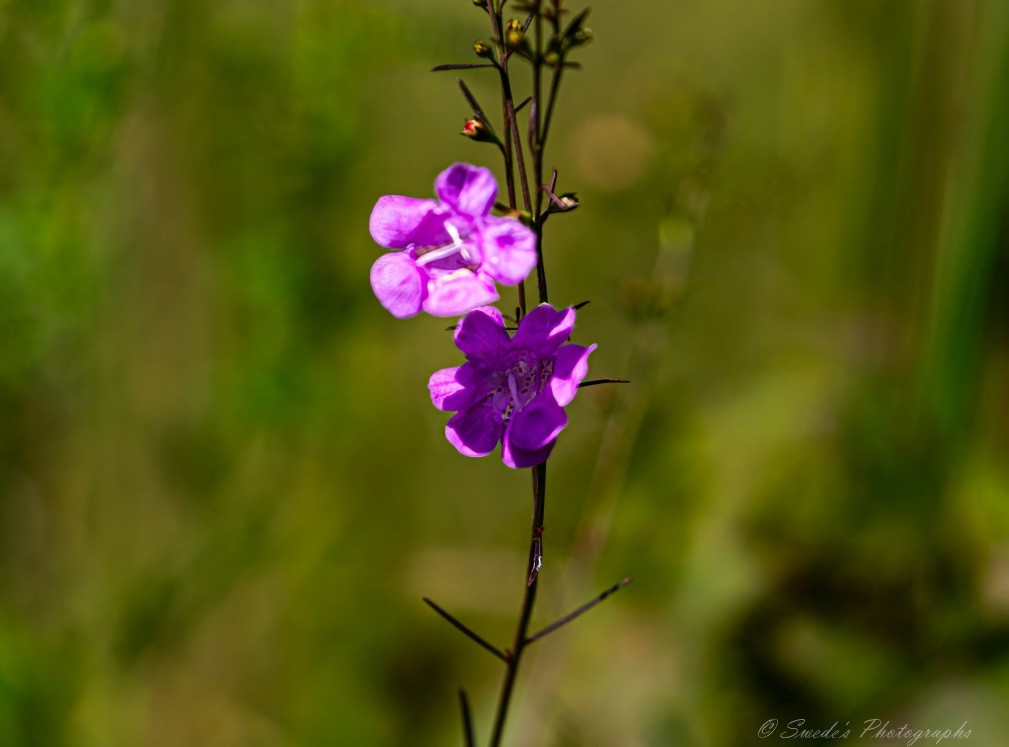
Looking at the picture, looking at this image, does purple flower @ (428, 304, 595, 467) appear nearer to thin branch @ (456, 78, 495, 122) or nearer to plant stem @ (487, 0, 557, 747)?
plant stem @ (487, 0, 557, 747)

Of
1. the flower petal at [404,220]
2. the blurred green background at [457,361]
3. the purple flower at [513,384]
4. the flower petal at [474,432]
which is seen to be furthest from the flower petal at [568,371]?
the blurred green background at [457,361]

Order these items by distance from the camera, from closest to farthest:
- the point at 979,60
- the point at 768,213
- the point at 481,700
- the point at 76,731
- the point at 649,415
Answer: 1. the point at 979,60
2. the point at 76,731
3. the point at 481,700
4. the point at 649,415
5. the point at 768,213

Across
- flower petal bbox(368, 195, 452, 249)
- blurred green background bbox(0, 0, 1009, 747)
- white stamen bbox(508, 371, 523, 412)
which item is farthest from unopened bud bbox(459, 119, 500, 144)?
blurred green background bbox(0, 0, 1009, 747)

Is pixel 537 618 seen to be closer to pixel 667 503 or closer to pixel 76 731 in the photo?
pixel 667 503

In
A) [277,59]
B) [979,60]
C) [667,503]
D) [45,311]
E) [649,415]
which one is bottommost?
[667,503]

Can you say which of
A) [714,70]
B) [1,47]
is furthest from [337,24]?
[714,70]

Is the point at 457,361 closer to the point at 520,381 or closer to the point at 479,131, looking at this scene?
the point at 520,381

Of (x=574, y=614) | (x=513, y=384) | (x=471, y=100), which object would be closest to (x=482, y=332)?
(x=513, y=384)

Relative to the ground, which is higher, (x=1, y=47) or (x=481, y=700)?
(x=1, y=47)
